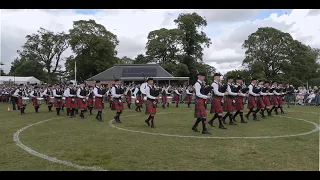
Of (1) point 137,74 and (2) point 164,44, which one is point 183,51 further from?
(1) point 137,74

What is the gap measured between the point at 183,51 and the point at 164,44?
14.7ft

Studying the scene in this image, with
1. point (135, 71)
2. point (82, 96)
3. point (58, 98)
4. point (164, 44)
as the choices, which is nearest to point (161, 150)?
point (82, 96)

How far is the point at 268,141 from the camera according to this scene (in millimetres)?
8289

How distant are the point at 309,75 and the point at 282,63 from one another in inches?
256

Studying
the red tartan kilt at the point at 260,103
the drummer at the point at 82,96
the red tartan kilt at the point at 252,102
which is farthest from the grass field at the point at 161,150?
the drummer at the point at 82,96

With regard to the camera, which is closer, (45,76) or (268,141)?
(268,141)

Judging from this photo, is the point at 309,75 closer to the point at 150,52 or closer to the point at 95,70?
the point at 150,52

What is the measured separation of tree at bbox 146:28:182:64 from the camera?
50.3 metres

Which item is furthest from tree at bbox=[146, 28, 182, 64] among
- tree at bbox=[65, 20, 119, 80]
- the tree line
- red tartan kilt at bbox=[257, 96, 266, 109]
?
red tartan kilt at bbox=[257, 96, 266, 109]

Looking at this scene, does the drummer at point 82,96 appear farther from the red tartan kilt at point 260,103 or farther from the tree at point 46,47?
the tree at point 46,47

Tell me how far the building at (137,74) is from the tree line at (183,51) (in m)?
4.44

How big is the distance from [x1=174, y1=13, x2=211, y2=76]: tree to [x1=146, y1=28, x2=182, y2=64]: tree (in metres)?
1.59
